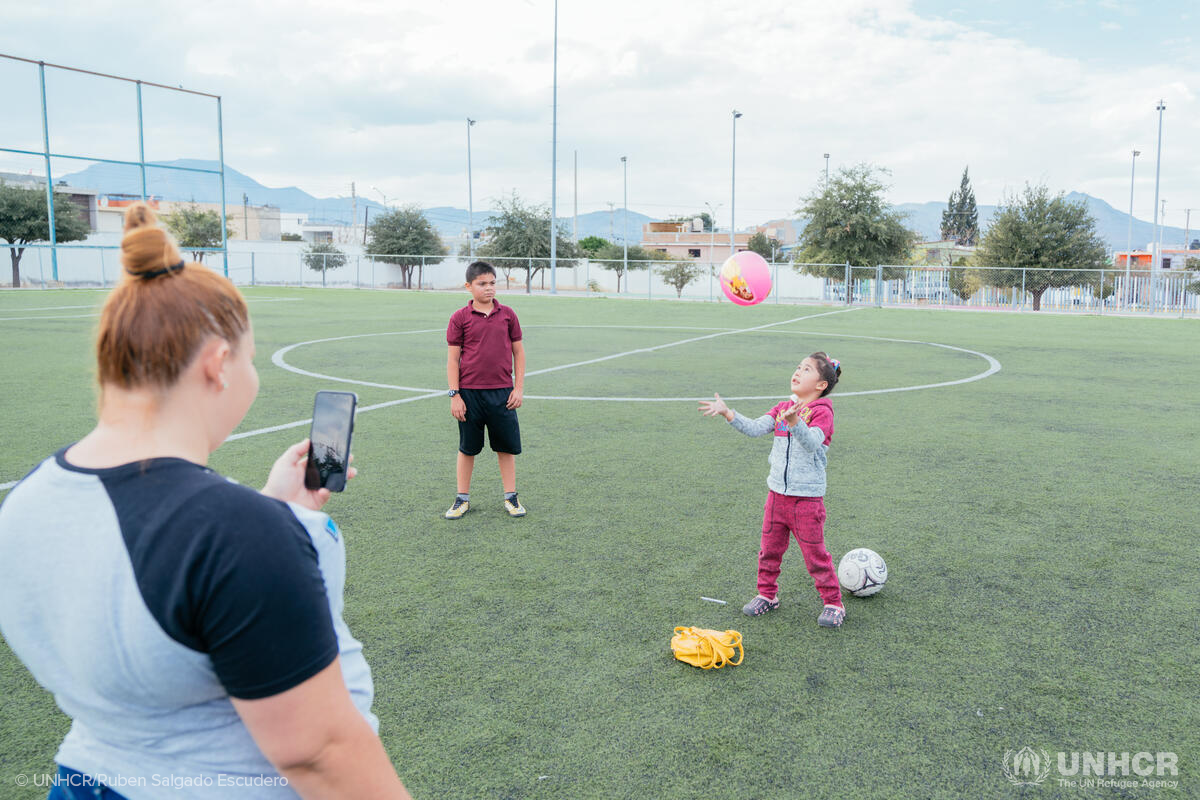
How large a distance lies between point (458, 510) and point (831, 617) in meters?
2.79

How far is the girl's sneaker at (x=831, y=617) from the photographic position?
4406 millimetres

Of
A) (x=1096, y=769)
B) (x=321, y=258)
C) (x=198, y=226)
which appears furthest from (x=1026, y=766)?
(x=198, y=226)

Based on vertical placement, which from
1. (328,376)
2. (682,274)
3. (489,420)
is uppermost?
(682,274)

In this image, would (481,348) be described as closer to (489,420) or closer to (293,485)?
(489,420)

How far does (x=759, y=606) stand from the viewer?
4.56 metres

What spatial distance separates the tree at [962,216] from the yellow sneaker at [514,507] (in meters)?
136

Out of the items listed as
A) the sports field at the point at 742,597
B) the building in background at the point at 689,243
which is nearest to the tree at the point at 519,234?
the building in background at the point at 689,243

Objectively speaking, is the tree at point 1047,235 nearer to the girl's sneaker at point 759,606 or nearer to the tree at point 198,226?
the girl's sneaker at point 759,606

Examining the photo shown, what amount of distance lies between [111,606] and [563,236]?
6401 centimetres

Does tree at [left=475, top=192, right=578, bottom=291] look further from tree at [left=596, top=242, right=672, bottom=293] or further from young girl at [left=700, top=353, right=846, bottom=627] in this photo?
young girl at [left=700, top=353, right=846, bottom=627]

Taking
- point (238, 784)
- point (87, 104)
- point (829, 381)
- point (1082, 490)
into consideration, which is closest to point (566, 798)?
point (238, 784)

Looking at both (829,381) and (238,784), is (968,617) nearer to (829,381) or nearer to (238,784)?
(829,381)

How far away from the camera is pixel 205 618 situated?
1.19 m

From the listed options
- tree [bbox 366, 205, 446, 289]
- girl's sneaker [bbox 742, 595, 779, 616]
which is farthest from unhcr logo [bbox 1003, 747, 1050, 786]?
tree [bbox 366, 205, 446, 289]
